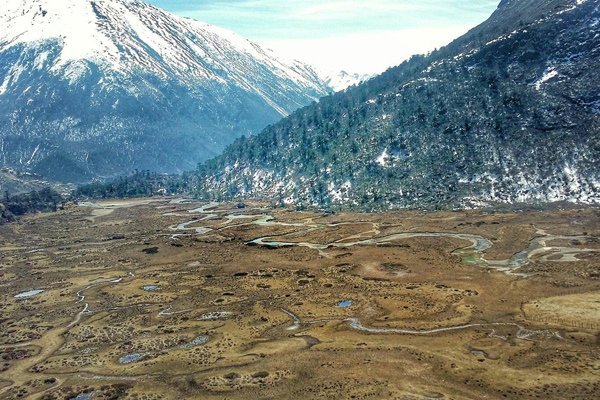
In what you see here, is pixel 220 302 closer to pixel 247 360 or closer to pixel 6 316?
pixel 247 360

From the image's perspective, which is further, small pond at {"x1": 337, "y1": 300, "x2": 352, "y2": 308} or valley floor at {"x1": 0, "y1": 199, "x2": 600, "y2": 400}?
small pond at {"x1": 337, "y1": 300, "x2": 352, "y2": 308}

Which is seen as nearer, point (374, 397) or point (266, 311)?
point (374, 397)

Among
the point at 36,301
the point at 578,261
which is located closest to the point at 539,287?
the point at 578,261

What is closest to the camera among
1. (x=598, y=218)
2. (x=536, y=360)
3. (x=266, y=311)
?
(x=536, y=360)

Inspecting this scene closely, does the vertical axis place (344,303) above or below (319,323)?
above

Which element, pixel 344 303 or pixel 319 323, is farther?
pixel 344 303

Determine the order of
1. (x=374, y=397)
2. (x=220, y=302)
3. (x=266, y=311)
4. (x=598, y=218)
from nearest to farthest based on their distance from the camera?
(x=374, y=397)
(x=266, y=311)
(x=220, y=302)
(x=598, y=218)

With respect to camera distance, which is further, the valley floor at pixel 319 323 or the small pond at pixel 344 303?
the small pond at pixel 344 303
